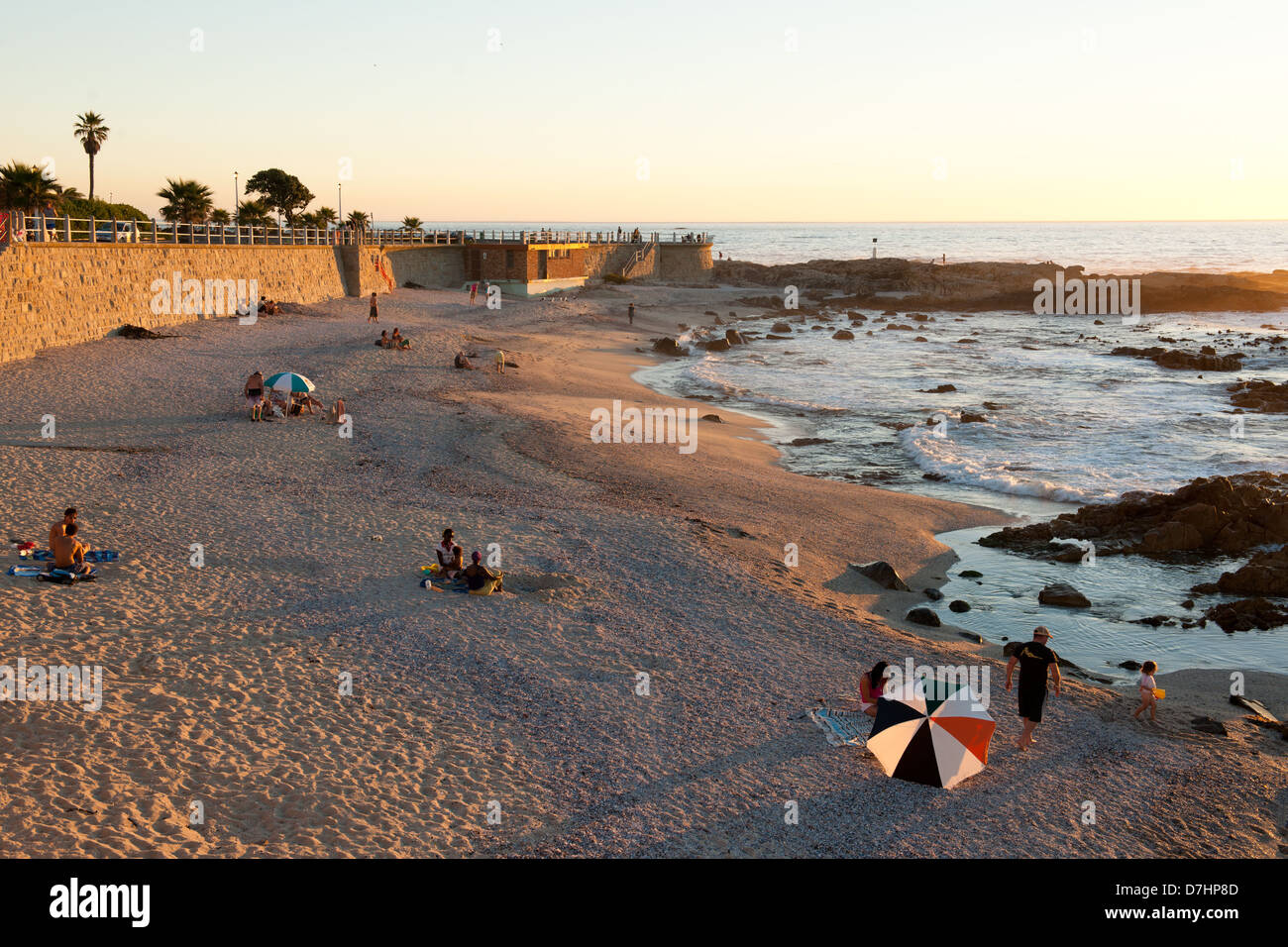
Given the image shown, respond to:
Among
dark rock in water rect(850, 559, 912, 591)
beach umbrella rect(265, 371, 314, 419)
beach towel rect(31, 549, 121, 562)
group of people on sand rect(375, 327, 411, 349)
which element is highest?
group of people on sand rect(375, 327, 411, 349)

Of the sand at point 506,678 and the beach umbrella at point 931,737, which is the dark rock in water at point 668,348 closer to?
the sand at point 506,678

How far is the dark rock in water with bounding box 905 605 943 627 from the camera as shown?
635 inches

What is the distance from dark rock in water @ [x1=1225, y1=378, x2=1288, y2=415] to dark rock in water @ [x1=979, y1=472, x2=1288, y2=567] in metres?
19.0

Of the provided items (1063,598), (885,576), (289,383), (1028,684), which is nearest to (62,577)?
(289,383)

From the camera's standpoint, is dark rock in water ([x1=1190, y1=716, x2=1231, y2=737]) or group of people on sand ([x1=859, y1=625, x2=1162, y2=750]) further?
dark rock in water ([x1=1190, y1=716, x2=1231, y2=737])

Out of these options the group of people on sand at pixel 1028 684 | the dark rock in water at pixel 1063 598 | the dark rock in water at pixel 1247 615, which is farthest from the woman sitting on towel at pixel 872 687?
the dark rock in water at pixel 1247 615

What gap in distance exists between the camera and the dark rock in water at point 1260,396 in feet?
127

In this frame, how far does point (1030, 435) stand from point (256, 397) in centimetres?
2471

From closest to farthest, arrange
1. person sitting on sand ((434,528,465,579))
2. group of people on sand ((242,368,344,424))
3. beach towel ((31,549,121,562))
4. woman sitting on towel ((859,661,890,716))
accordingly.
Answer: woman sitting on towel ((859,661,890,716)) < beach towel ((31,549,121,562)) < person sitting on sand ((434,528,465,579)) < group of people on sand ((242,368,344,424))

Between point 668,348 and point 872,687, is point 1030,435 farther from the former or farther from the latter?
point 872,687

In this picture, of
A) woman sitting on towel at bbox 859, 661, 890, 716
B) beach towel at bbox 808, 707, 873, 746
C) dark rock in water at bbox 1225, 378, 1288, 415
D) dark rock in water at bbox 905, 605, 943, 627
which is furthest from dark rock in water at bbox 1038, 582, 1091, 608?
dark rock in water at bbox 1225, 378, 1288, 415

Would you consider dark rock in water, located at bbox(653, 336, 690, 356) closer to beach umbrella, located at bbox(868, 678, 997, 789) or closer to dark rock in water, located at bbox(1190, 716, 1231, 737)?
dark rock in water, located at bbox(1190, 716, 1231, 737)

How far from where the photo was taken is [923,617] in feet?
53.2

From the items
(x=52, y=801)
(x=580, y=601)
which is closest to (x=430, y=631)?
(x=580, y=601)
